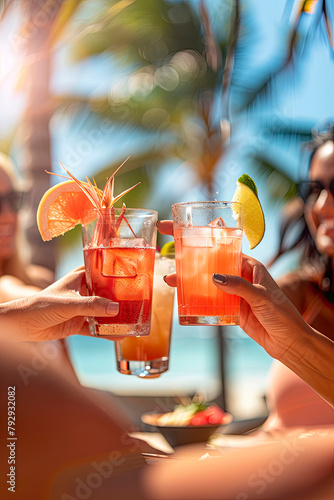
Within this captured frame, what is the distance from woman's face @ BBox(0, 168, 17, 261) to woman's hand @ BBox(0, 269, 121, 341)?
1.32m

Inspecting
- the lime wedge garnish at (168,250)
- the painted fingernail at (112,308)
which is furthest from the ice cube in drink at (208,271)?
the lime wedge garnish at (168,250)

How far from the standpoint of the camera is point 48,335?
1879 millimetres

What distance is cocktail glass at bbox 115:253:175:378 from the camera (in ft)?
6.95

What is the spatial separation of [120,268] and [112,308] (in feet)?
0.49

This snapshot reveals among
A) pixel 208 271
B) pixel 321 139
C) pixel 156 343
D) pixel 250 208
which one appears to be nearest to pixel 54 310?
pixel 208 271

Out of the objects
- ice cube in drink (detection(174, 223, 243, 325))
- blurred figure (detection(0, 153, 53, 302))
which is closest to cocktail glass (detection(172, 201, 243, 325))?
ice cube in drink (detection(174, 223, 243, 325))

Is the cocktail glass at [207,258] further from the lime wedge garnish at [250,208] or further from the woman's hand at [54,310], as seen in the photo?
the woman's hand at [54,310]

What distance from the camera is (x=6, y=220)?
3.25 metres

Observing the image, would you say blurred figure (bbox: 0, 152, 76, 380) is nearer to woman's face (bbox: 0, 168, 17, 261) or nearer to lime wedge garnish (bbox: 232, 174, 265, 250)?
woman's face (bbox: 0, 168, 17, 261)

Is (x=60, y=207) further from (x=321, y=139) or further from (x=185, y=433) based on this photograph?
(x=321, y=139)

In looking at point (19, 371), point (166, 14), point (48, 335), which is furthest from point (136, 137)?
point (48, 335)

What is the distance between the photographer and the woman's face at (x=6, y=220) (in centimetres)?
307

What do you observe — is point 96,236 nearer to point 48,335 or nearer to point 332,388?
point 48,335

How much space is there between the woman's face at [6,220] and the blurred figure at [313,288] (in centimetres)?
188
